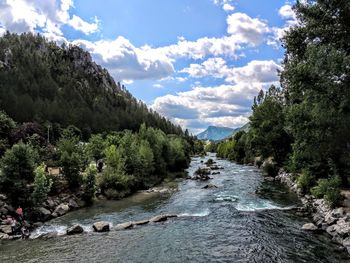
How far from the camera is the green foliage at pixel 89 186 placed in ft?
146

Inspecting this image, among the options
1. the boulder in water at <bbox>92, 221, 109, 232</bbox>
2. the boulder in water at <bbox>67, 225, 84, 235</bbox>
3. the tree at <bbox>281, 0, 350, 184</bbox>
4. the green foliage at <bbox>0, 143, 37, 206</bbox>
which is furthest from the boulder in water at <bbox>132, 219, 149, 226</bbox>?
the tree at <bbox>281, 0, 350, 184</bbox>

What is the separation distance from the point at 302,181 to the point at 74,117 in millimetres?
126799

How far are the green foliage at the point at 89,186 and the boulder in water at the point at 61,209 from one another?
4029 mm

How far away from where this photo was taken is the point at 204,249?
25531 mm

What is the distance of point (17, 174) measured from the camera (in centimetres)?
3816

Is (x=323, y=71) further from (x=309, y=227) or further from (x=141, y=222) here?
(x=141, y=222)

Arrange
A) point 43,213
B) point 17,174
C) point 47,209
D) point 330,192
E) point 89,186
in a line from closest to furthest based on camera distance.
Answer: point 330,192 < point 43,213 < point 17,174 < point 47,209 < point 89,186

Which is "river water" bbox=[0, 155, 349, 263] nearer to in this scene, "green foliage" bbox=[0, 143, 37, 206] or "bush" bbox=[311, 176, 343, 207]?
"bush" bbox=[311, 176, 343, 207]

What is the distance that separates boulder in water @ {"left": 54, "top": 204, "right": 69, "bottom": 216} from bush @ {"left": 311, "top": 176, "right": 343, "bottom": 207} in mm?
27320

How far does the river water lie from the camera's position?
2431 centimetres

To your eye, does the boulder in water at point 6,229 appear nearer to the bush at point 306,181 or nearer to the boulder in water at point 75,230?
the boulder in water at point 75,230

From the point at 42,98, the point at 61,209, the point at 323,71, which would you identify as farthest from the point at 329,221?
→ the point at 42,98

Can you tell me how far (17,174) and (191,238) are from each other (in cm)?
2084

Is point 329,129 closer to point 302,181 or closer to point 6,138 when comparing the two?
point 302,181
